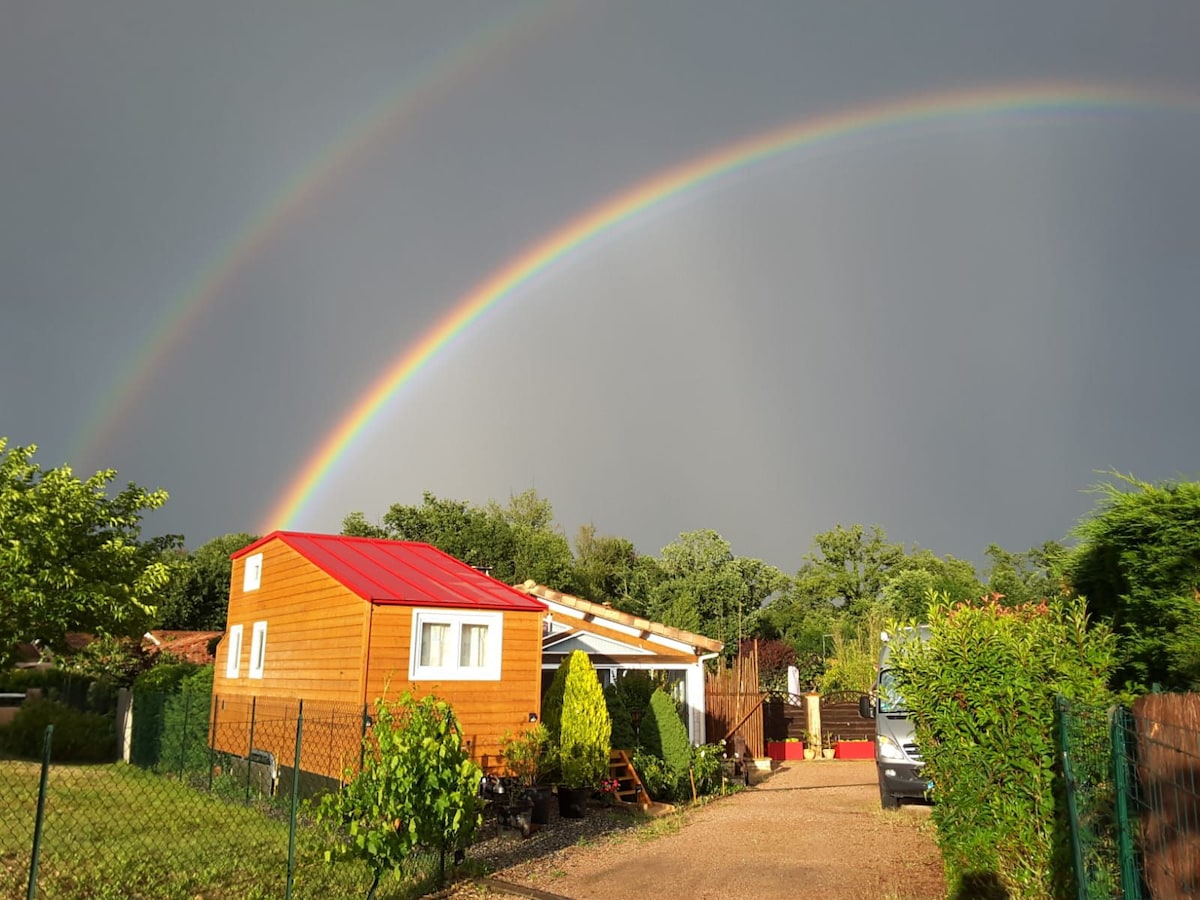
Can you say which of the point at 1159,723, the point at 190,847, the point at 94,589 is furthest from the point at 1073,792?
the point at 94,589

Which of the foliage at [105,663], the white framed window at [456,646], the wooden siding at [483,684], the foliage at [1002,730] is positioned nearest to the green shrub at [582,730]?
the wooden siding at [483,684]

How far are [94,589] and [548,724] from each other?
1265 cm

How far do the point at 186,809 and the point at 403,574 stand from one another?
513 centimetres

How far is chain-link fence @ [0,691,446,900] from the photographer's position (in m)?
8.76

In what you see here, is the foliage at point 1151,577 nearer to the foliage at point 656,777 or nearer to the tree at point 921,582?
the foliage at point 656,777

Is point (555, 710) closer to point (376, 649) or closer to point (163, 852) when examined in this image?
point (376, 649)

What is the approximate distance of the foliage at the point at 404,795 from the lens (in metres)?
7.63

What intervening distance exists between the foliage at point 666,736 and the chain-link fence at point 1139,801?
1147 cm

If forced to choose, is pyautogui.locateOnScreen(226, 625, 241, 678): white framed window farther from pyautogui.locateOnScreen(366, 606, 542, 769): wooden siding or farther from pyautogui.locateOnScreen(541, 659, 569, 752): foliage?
pyautogui.locateOnScreen(541, 659, 569, 752): foliage

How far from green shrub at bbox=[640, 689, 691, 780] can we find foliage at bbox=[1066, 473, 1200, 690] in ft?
33.8

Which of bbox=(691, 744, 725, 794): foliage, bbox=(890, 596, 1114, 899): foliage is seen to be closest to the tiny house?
bbox=(691, 744, 725, 794): foliage

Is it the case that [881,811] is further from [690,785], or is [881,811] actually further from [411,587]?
[411,587]

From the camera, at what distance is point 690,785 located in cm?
Result: 1714

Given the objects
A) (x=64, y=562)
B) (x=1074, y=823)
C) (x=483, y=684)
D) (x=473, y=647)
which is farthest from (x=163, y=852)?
(x=64, y=562)
